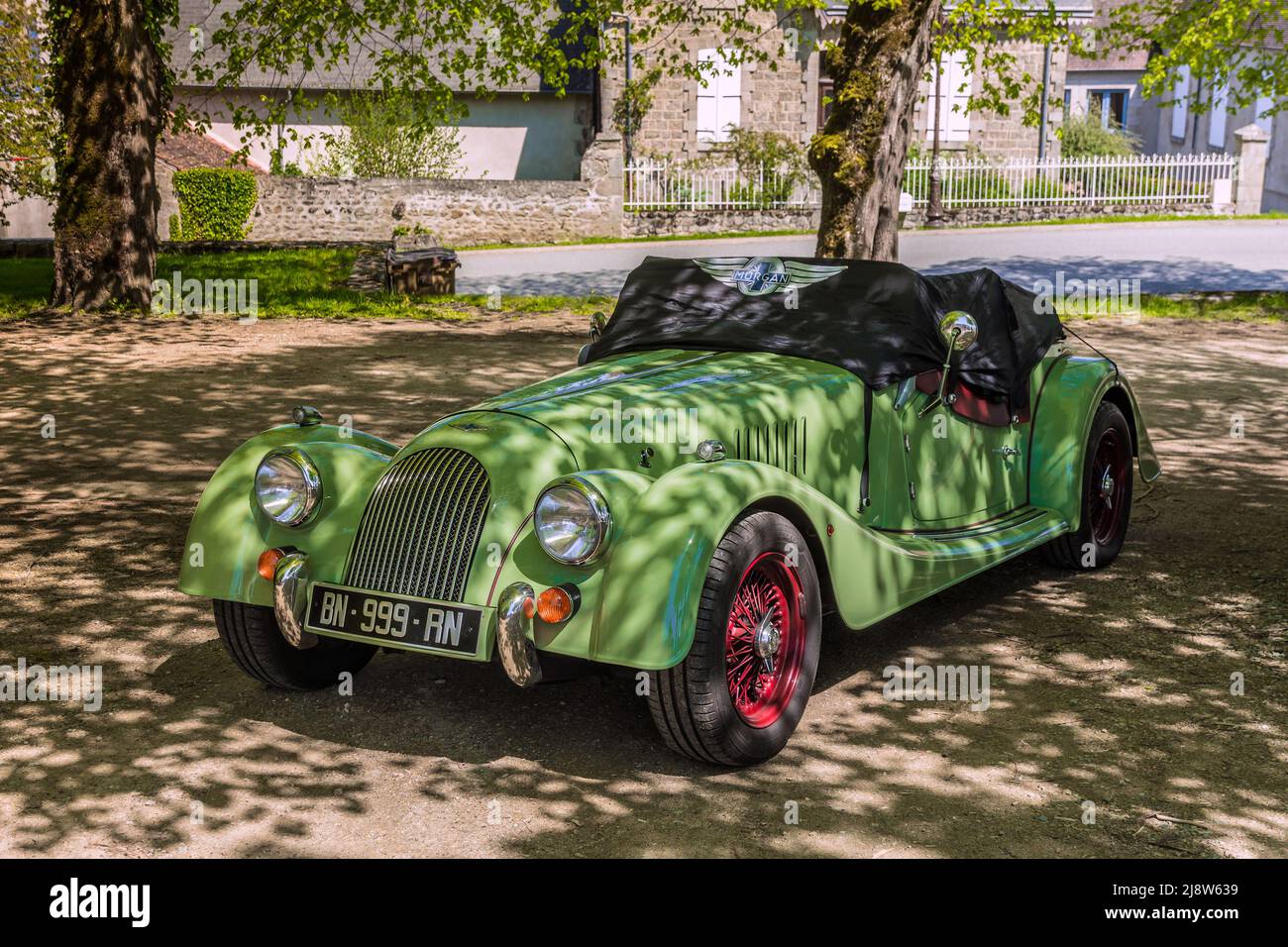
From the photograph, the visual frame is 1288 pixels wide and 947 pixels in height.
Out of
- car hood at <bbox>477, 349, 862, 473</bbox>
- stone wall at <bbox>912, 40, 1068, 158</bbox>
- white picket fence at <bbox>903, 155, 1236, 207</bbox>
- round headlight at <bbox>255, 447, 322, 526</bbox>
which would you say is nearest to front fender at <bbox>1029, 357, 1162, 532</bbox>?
car hood at <bbox>477, 349, 862, 473</bbox>

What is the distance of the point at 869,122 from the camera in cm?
1400

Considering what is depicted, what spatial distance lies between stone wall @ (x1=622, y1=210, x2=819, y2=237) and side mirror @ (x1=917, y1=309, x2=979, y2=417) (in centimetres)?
2453

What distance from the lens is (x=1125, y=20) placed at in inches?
725

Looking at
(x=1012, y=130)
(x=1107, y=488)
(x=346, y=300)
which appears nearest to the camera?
(x=1107, y=488)

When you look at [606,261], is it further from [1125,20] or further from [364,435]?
[364,435]

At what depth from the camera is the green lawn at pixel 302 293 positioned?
17344 millimetres

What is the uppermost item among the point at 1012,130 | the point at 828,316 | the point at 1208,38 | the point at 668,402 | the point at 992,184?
the point at 1012,130

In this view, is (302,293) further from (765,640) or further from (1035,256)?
(765,640)

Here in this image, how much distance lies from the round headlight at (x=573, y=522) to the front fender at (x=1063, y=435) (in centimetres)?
310

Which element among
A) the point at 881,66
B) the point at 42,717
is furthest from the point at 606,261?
the point at 42,717

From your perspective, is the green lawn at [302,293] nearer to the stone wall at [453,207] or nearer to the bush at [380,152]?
the stone wall at [453,207]

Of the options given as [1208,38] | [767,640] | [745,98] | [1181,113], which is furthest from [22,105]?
[1181,113]
